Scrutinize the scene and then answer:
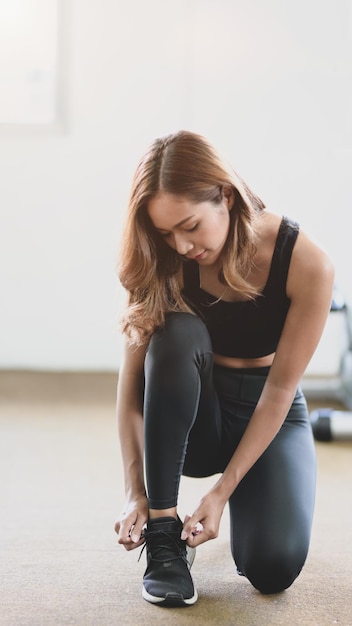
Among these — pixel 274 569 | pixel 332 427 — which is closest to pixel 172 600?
pixel 274 569

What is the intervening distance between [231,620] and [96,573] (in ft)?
1.02

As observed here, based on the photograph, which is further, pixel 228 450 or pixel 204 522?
pixel 228 450

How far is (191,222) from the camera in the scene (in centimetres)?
138

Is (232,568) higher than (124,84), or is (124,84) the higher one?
(124,84)

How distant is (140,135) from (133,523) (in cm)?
219

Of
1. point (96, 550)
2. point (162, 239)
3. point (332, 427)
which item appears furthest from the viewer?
point (332, 427)

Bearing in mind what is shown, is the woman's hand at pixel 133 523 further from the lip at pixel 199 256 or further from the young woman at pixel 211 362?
the lip at pixel 199 256

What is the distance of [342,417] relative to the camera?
2.60m

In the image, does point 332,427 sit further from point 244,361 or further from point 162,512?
point 162,512

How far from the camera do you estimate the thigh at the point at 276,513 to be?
1.41 metres

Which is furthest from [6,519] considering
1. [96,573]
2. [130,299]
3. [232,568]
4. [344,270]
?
[344,270]

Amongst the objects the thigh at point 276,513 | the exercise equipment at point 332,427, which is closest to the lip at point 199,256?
the thigh at point 276,513

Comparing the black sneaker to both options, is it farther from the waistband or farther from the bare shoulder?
the bare shoulder

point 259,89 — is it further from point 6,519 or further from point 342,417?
point 6,519
